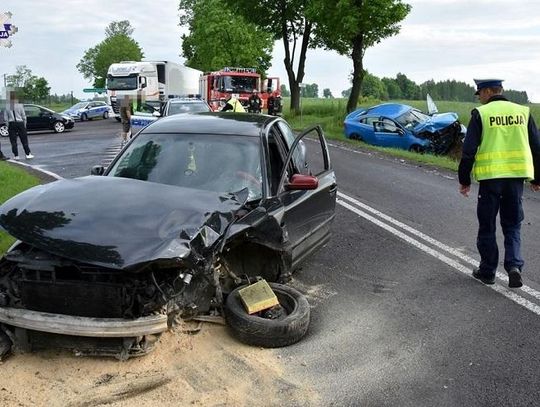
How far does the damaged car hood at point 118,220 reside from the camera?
3445 millimetres

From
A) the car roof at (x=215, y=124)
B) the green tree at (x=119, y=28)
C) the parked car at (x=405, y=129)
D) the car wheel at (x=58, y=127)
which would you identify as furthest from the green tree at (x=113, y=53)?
the car roof at (x=215, y=124)

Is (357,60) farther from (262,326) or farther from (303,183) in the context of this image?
(262,326)

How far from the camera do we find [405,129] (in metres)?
20.3

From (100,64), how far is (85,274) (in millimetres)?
78450

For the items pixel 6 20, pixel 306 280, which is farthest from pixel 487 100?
pixel 6 20

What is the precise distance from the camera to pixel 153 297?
11.6 ft

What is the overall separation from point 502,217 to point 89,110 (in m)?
37.6

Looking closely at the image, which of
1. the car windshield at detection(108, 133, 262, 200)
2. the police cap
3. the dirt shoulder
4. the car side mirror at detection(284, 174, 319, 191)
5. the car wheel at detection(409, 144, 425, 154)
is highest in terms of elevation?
the police cap

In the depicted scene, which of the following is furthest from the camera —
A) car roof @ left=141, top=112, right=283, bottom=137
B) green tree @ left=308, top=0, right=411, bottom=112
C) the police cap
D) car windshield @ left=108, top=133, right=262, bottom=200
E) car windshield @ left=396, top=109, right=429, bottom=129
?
green tree @ left=308, top=0, right=411, bottom=112

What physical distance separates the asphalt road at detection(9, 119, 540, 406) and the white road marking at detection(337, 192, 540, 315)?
0.01m

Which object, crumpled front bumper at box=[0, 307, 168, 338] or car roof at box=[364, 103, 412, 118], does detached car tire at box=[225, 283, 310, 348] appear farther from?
car roof at box=[364, 103, 412, 118]

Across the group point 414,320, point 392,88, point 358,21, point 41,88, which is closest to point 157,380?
point 414,320

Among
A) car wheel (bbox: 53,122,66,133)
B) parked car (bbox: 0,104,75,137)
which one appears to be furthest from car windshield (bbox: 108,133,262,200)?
car wheel (bbox: 53,122,66,133)

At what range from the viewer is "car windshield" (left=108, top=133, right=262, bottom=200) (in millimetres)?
4980
